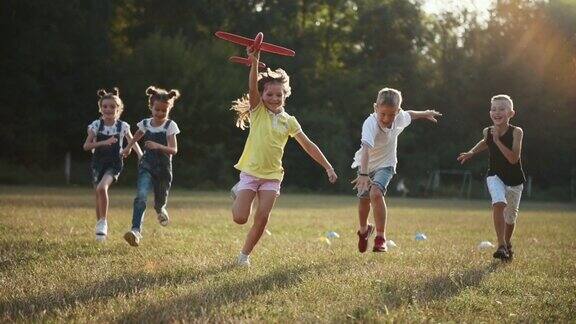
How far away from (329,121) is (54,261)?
32382mm

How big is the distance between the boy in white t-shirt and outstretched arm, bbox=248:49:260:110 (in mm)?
1427

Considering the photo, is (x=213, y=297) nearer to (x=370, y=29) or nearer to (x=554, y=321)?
(x=554, y=321)

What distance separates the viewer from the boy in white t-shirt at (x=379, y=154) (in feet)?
25.5

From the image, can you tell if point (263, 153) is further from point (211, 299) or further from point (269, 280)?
point (211, 299)

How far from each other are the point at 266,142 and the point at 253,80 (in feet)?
2.17

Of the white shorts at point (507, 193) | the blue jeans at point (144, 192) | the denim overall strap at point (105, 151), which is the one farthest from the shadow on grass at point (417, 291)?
the denim overall strap at point (105, 151)

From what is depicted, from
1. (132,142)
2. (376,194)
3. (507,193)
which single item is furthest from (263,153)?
(507,193)

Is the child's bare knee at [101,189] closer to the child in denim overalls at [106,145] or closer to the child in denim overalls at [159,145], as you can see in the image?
the child in denim overalls at [106,145]

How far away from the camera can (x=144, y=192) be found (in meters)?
8.70

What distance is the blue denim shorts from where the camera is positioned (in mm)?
8000

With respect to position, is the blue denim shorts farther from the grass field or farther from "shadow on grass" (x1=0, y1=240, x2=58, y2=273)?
"shadow on grass" (x1=0, y1=240, x2=58, y2=273)

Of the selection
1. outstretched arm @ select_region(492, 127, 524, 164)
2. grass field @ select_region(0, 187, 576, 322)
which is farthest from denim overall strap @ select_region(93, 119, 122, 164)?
outstretched arm @ select_region(492, 127, 524, 164)

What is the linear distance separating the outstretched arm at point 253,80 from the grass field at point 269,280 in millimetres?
1688

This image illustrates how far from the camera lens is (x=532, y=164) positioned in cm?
4088
